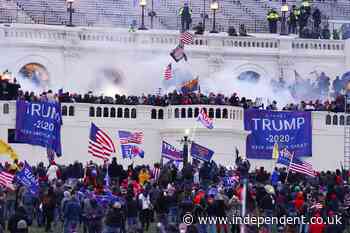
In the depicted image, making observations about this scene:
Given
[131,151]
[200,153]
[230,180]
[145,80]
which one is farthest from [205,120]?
[145,80]

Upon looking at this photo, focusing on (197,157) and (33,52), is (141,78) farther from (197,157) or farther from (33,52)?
(197,157)

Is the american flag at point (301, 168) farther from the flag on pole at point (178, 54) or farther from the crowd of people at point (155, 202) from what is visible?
the flag on pole at point (178, 54)

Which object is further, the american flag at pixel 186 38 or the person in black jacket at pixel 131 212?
the american flag at pixel 186 38

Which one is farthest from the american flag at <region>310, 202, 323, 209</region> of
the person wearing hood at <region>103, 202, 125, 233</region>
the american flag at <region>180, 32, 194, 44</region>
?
the american flag at <region>180, 32, 194, 44</region>

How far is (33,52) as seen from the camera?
272ft

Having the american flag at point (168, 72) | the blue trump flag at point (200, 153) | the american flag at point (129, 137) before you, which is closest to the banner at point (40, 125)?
the american flag at point (129, 137)

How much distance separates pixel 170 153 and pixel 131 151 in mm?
2181

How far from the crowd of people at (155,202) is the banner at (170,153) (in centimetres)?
457

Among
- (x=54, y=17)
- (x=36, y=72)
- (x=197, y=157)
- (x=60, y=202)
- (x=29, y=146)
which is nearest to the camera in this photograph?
(x=60, y=202)

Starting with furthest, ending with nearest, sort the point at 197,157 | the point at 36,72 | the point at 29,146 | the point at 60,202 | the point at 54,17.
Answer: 1. the point at 54,17
2. the point at 36,72
3. the point at 29,146
4. the point at 197,157
5. the point at 60,202

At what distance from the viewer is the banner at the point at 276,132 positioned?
235 ft

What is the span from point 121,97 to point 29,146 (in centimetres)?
442

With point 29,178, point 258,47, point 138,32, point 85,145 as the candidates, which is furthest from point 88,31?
point 29,178

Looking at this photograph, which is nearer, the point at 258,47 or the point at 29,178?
the point at 29,178
